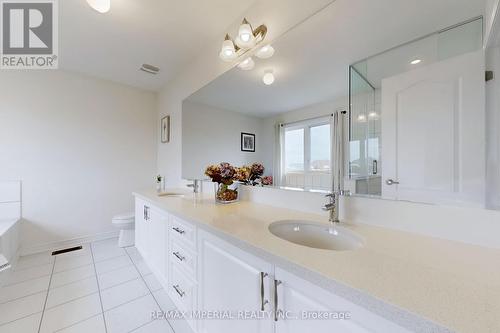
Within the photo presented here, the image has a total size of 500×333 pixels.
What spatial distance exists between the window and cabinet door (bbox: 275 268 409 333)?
0.67 m

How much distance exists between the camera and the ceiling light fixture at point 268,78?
4.93 feet

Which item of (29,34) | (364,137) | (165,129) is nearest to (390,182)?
(364,137)

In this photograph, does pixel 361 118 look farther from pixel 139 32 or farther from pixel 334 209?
pixel 139 32

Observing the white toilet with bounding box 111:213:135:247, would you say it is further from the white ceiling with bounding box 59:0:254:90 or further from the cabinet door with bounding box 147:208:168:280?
the white ceiling with bounding box 59:0:254:90

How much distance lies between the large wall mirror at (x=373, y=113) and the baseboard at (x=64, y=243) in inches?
98.2

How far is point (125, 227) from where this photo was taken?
2609mm

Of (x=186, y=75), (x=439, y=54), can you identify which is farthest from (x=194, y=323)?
(x=186, y=75)

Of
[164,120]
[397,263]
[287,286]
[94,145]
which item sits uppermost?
[164,120]

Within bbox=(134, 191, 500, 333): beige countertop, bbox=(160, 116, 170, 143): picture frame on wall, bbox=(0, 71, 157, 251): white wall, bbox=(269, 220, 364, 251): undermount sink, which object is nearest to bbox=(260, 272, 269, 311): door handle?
bbox=(134, 191, 500, 333): beige countertop

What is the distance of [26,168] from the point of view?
240 centimetres

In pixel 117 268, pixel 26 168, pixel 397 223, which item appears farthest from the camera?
pixel 26 168

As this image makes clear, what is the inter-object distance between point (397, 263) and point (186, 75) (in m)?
2.67

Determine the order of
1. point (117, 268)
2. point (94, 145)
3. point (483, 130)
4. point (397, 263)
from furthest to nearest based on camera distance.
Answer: point (94, 145)
point (117, 268)
point (483, 130)
point (397, 263)

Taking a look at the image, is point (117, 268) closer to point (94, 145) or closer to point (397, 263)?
point (94, 145)
